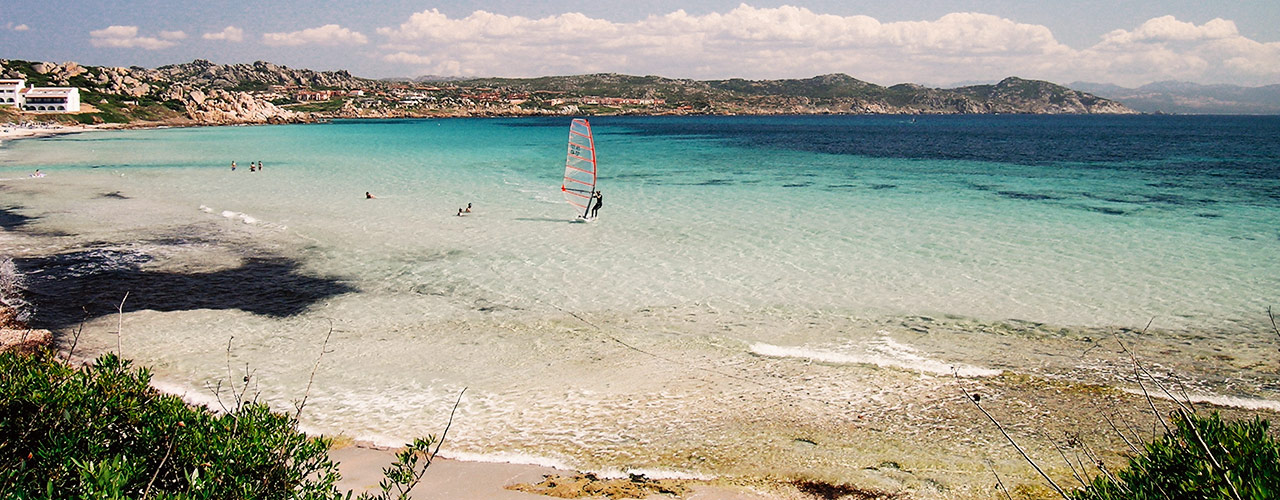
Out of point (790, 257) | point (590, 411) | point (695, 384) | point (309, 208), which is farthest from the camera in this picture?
point (309, 208)

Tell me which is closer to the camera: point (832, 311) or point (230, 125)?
point (832, 311)

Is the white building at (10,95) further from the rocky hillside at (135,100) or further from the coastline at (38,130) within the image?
the coastline at (38,130)

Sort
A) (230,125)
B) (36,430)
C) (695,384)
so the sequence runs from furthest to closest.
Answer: (230,125)
(695,384)
(36,430)

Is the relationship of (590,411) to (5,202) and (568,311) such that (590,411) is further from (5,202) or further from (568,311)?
(5,202)

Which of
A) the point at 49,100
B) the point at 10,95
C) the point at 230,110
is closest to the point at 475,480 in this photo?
the point at 49,100

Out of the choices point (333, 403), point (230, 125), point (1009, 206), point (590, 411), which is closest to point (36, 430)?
point (333, 403)

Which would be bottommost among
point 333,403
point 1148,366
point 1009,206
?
point 333,403

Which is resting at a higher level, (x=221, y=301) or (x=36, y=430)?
(x=36, y=430)
